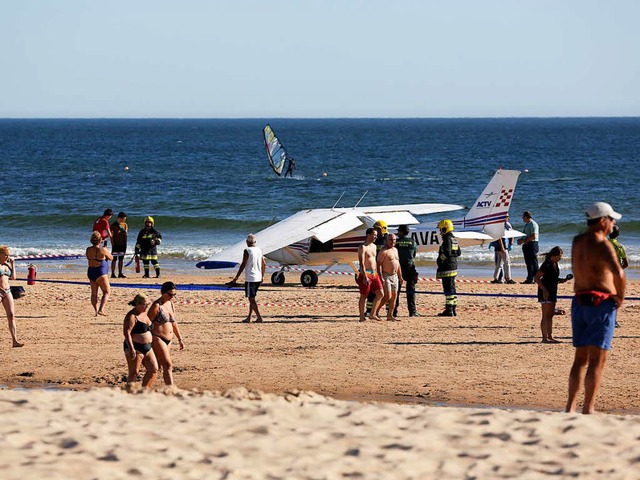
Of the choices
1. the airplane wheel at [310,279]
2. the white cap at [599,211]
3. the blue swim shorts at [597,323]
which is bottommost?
the airplane wheel at [310,279]

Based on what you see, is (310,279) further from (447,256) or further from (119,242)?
(447,256)

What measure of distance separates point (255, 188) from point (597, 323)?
161 ft

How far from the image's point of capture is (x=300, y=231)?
20609 mm

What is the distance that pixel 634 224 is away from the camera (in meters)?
38.0

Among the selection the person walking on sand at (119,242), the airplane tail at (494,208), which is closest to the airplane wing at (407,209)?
the airplane tail at (494,208)

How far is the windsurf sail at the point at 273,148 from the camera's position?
3831 cm

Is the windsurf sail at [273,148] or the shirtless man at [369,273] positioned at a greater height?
the windsurf sail at [273,148]

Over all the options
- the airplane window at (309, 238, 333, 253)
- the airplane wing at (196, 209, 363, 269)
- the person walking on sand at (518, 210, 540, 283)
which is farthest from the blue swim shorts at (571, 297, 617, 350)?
the airplane window at (309, 238, 333, 253)

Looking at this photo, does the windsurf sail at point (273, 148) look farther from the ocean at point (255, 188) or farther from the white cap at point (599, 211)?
the white cap at point (599, 211)

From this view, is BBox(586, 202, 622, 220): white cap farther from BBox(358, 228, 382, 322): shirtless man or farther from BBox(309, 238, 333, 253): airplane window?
BBox(309, 238, 333, 253): airplane window

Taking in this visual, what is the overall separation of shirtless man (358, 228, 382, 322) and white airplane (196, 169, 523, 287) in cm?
410

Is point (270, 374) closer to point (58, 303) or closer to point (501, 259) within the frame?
point (58, 303)

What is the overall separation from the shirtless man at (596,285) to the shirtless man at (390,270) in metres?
7.22

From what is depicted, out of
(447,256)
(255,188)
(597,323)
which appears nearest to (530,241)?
(447,256)
